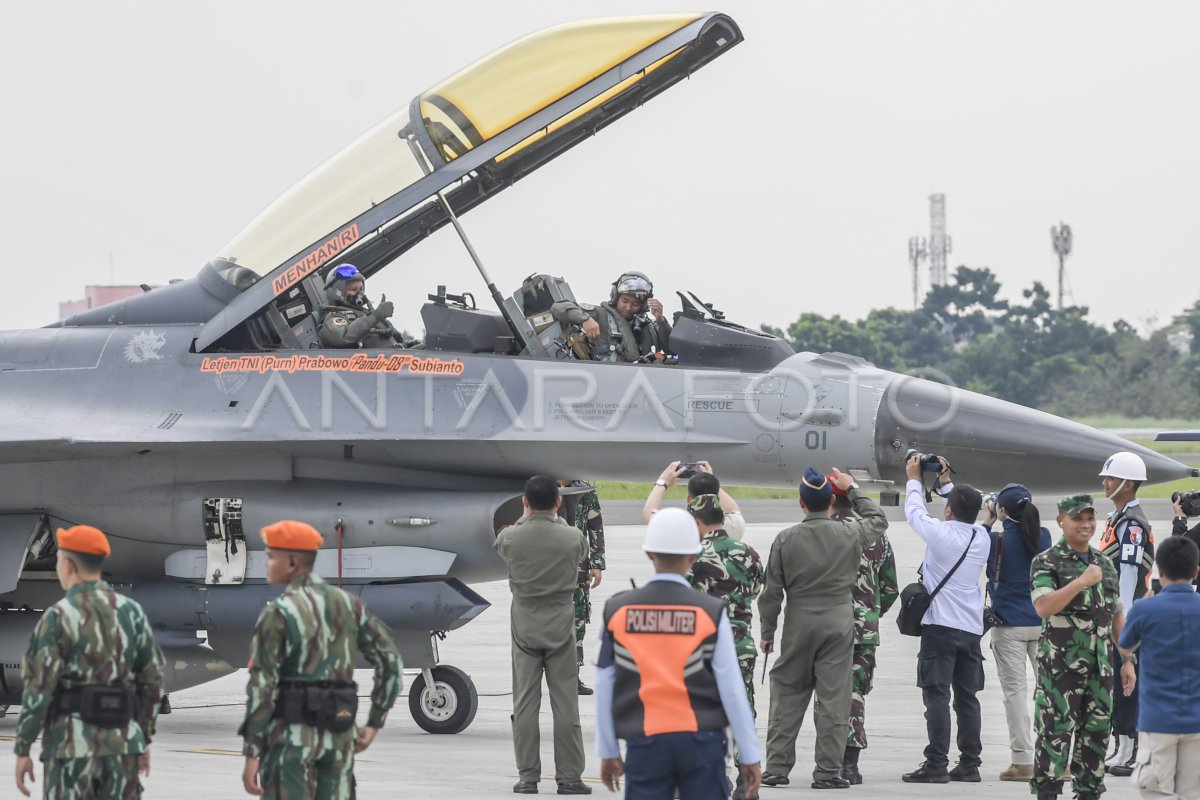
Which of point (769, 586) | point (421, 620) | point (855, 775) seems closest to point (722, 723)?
point (769, 586)

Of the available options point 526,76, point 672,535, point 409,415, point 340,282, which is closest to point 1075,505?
point 672,535

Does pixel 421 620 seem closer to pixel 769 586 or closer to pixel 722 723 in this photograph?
pixel 769 586

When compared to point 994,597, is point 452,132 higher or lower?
higher

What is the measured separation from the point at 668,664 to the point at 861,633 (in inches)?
140

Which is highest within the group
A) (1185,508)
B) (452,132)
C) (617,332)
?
(452,132)

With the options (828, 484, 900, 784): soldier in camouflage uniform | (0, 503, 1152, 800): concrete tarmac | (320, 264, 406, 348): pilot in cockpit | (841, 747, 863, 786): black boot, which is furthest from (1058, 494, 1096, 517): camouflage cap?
(320, 264, 406, 348): pilot in cockpit

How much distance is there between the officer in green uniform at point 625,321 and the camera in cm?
1094

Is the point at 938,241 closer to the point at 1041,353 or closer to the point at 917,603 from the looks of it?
the point at 1041,353

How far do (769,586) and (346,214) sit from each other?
4.27 meters

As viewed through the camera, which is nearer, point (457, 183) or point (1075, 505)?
point (1075, 505)

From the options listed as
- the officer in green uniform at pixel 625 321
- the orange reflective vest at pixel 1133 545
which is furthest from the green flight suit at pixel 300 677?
the officer in green uniform at pixel 625 321

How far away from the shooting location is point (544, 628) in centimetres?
859

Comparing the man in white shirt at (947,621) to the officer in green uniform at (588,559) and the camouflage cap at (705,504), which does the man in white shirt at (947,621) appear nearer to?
the camouflage cap at (705,504)

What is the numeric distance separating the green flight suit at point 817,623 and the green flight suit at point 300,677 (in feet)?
9.92
